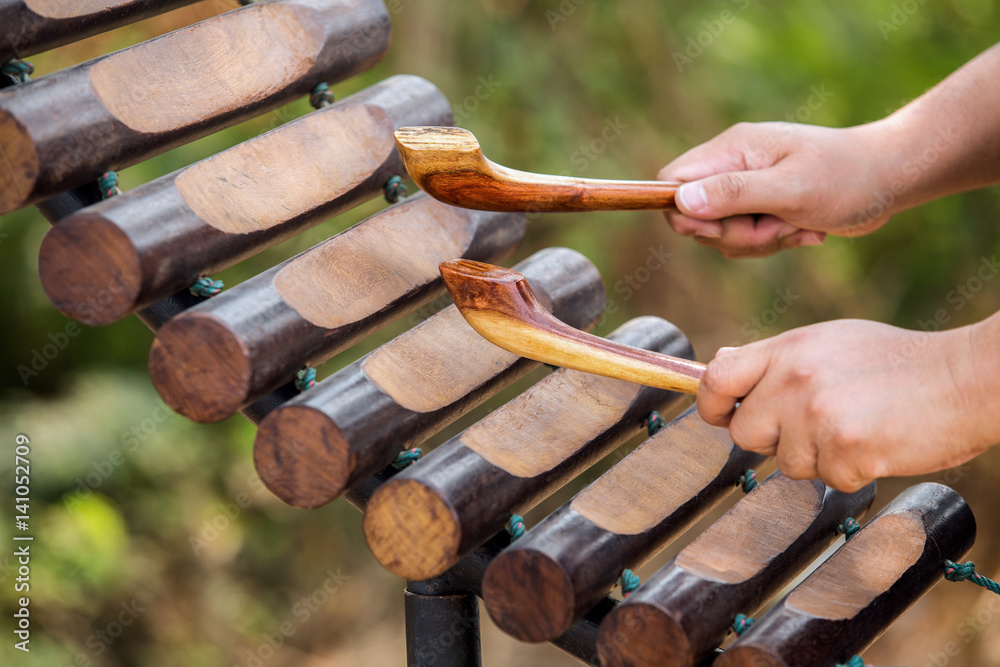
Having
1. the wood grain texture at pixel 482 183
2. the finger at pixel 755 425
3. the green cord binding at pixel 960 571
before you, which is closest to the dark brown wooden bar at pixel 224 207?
the wood grain texture at pixel 482 183

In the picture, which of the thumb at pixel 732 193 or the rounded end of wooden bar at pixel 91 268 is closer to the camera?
the rounded end of wooden bar at pixel 91 268

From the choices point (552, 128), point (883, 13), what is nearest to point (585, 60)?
point (552, 128)

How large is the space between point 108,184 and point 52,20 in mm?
184

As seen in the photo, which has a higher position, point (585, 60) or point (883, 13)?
point (883, 13)

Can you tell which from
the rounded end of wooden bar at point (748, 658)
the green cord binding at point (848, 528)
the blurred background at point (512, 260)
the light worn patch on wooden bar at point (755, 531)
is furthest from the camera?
the blurred background at point (512, 260)

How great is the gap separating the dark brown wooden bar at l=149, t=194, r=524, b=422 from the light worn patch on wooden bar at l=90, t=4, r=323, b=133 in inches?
5.6

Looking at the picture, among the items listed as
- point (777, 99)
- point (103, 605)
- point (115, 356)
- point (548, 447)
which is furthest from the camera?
point (777, 99)

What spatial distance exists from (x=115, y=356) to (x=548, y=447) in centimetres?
175

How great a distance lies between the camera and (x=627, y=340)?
3.82ft

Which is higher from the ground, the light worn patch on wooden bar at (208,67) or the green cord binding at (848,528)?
the light worn patch on wooden bar at (208,67)

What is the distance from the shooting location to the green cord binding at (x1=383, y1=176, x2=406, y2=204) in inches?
43.7

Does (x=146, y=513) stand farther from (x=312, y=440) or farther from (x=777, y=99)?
(x=777, y=99)

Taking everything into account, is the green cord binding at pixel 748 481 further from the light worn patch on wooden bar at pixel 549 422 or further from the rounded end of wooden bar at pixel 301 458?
the rounded end of wooden bar at pixel 301 458

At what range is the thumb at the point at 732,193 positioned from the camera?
1.09 meters
